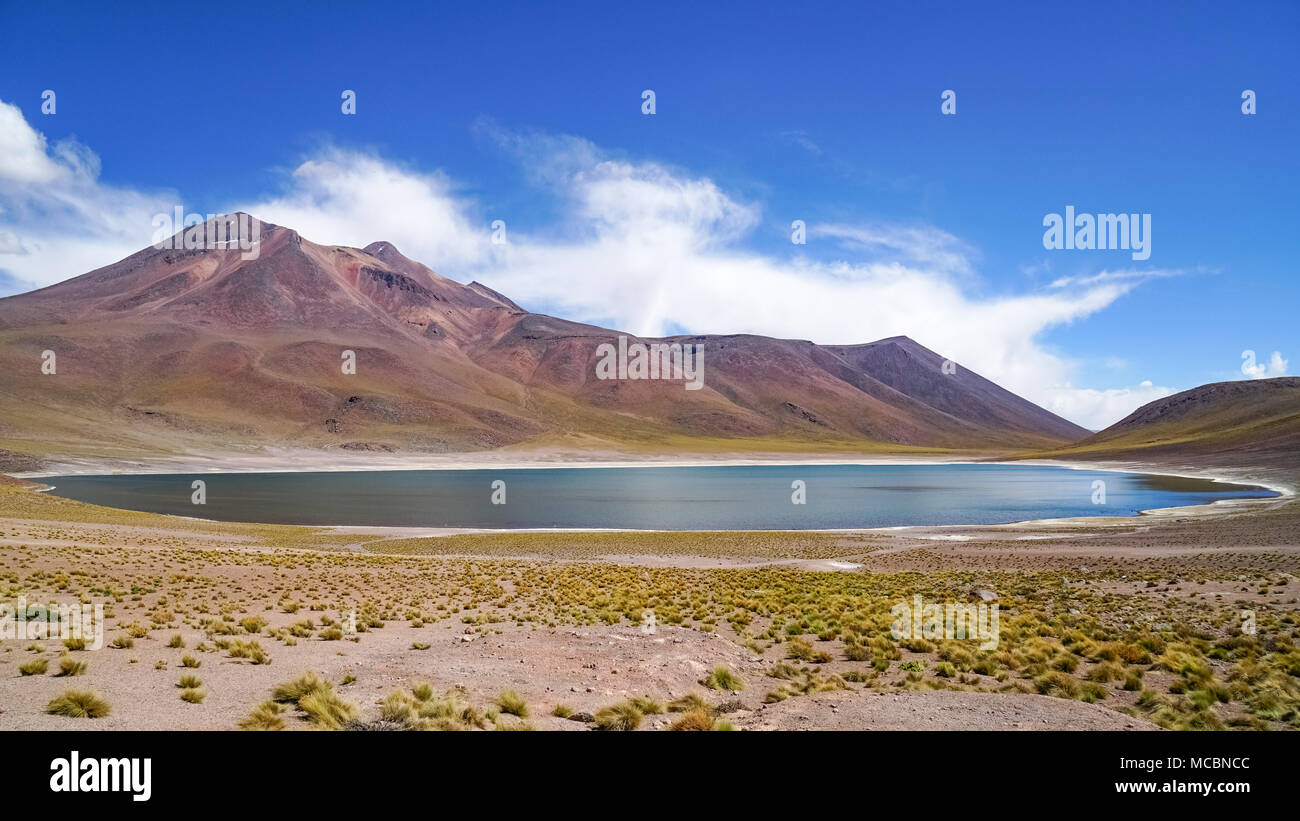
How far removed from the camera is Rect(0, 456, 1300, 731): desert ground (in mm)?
7984

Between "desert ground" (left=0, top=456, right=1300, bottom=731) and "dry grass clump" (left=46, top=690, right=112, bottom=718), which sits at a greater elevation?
"dry grass clump" (left=46, top=690, right=112, bottom=718)

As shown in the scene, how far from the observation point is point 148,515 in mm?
43656

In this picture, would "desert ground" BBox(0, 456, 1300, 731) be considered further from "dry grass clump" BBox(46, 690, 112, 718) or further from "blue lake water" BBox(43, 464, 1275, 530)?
"blue lake water" BBox(43, 464, 1275, 530)

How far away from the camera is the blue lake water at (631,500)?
1924 inches

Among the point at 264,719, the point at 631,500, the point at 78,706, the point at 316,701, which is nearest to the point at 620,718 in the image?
the point at 316,701

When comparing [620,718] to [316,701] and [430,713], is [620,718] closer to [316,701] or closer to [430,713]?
[430,713]

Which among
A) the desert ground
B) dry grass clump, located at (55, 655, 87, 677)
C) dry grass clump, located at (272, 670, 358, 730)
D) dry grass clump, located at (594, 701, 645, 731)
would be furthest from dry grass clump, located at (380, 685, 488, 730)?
dry grass clump, located at (55, 655, 87, 677)

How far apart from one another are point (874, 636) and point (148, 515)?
4839cm

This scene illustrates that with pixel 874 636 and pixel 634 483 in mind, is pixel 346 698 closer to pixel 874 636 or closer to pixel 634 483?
pixel 874 636

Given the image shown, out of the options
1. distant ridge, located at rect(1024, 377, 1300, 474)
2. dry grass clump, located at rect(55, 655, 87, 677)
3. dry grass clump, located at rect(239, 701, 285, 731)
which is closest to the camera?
dry grass clump, located at rect(239, 701, 285, 731)

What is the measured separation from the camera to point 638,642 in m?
12.6

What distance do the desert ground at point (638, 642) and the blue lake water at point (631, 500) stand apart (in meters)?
19.2

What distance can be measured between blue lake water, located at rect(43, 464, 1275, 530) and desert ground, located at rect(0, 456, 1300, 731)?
19.2 metres
